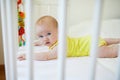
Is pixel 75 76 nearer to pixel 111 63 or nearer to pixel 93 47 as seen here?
pixel 93 47

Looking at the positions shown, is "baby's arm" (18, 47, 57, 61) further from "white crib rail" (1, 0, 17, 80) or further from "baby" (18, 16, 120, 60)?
"white crib rail" (1, 0, 17, 80)

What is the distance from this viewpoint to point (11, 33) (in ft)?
1.68

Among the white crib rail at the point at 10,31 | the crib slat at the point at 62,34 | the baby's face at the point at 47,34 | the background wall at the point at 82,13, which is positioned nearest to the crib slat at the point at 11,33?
the white crib rail at the point at 10,31

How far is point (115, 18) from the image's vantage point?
135 cm

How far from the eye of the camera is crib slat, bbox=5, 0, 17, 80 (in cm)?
50

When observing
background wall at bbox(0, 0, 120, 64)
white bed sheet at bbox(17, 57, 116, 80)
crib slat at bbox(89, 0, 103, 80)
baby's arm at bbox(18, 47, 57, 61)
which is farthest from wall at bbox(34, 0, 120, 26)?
crib slat at bbox(89, 0, 103, 80)

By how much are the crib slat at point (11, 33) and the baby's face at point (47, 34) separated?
56 centimetres

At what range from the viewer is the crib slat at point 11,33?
1.63ft

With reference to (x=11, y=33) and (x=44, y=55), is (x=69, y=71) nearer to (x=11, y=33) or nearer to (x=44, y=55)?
(x=44, y=55)

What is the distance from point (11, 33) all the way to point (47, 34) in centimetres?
63

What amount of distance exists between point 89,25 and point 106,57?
1.15ft

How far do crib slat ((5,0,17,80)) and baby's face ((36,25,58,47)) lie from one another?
56 cm

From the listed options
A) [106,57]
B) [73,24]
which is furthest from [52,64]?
[73,24]

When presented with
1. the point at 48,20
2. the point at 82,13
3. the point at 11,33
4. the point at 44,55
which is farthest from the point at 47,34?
the point at 11,33
